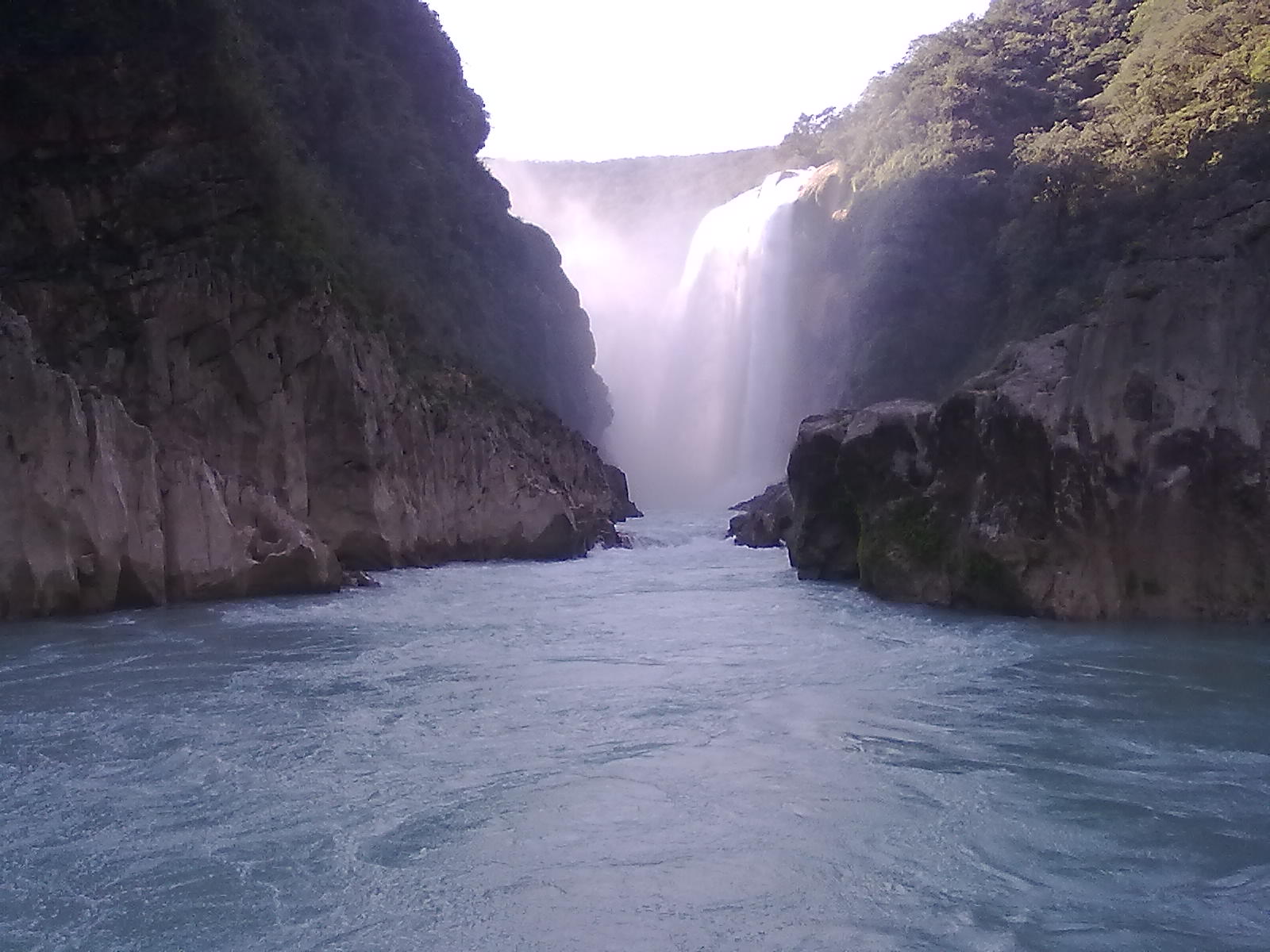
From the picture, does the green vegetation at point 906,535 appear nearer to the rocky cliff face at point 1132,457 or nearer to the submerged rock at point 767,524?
the rocky cliff face at point 1132,457

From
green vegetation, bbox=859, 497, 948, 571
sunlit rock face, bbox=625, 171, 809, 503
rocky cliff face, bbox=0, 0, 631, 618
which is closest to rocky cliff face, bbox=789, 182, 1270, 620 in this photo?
green vegetation, bbox=859, 497, 948, 571

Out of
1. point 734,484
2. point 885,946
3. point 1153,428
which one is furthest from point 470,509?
point 734,484

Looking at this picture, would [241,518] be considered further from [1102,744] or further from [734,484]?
[734,484]

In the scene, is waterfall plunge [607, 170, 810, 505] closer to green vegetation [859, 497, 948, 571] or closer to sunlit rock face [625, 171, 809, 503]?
sunlit rock face [625, 171, 809, 503]

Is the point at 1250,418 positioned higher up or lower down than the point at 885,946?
higher up

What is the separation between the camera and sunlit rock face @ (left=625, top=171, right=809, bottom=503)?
46.5 metres

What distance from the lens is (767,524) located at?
80.3ft

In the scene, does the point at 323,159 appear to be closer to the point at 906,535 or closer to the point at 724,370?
the point at 906,535

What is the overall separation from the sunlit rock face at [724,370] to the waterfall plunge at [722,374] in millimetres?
59

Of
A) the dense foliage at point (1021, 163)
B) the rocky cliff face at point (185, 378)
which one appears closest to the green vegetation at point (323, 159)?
the rocky cliff face at point (185, 378)

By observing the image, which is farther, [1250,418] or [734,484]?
[734,484]

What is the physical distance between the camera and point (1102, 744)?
6527 millimetres

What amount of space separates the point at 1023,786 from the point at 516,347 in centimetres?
3398

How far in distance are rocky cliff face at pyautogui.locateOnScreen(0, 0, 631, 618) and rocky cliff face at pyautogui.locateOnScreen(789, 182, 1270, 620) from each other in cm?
906
